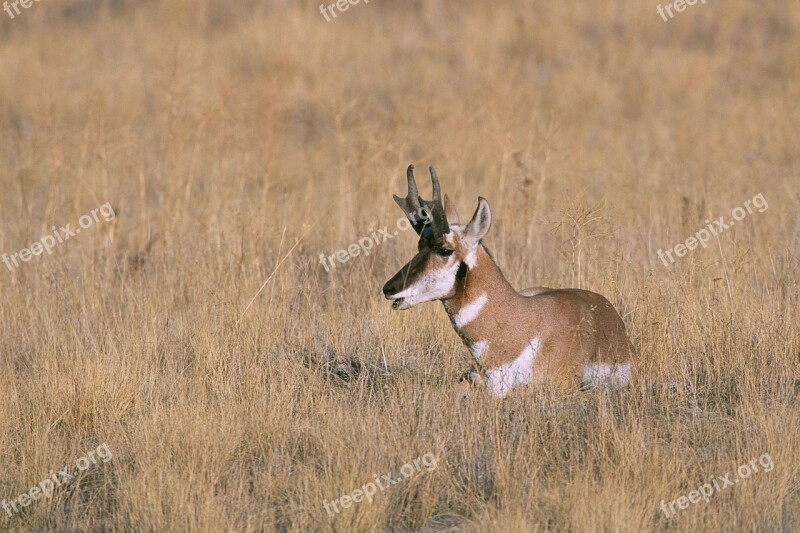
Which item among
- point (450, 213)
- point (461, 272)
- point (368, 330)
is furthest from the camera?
point (368, 330)

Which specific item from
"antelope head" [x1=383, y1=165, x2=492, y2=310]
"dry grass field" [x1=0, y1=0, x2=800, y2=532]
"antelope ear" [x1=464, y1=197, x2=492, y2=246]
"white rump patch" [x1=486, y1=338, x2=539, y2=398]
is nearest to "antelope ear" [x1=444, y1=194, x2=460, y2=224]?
"antelope head" [x1=383, y1=165, x2=492, y2=310]

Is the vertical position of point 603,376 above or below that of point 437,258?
below

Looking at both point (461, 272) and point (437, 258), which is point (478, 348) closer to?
point (461, 272)

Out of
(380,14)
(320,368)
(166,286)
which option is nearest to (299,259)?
(166,286)

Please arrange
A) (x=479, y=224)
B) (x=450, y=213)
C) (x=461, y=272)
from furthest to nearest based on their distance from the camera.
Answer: (x=450, y=213)
(x=461, y=272)
(x=479, y=224)

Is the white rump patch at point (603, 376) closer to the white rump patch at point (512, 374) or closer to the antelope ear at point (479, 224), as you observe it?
the white rump patch at point (512, 374)

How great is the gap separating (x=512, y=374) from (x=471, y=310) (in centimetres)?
46

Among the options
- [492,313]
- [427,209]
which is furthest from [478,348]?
[427,209]

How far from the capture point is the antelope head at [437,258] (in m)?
6.34

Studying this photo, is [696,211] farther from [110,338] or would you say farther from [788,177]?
[110,338]

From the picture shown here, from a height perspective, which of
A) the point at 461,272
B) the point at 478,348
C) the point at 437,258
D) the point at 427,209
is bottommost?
the point at 478,348

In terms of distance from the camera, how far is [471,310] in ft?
21.5

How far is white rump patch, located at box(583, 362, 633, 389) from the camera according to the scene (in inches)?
268

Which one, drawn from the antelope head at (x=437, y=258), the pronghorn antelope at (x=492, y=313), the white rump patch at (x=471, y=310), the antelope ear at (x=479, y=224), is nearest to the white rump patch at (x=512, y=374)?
the pronghorn antelope at (x=492, y=313)
